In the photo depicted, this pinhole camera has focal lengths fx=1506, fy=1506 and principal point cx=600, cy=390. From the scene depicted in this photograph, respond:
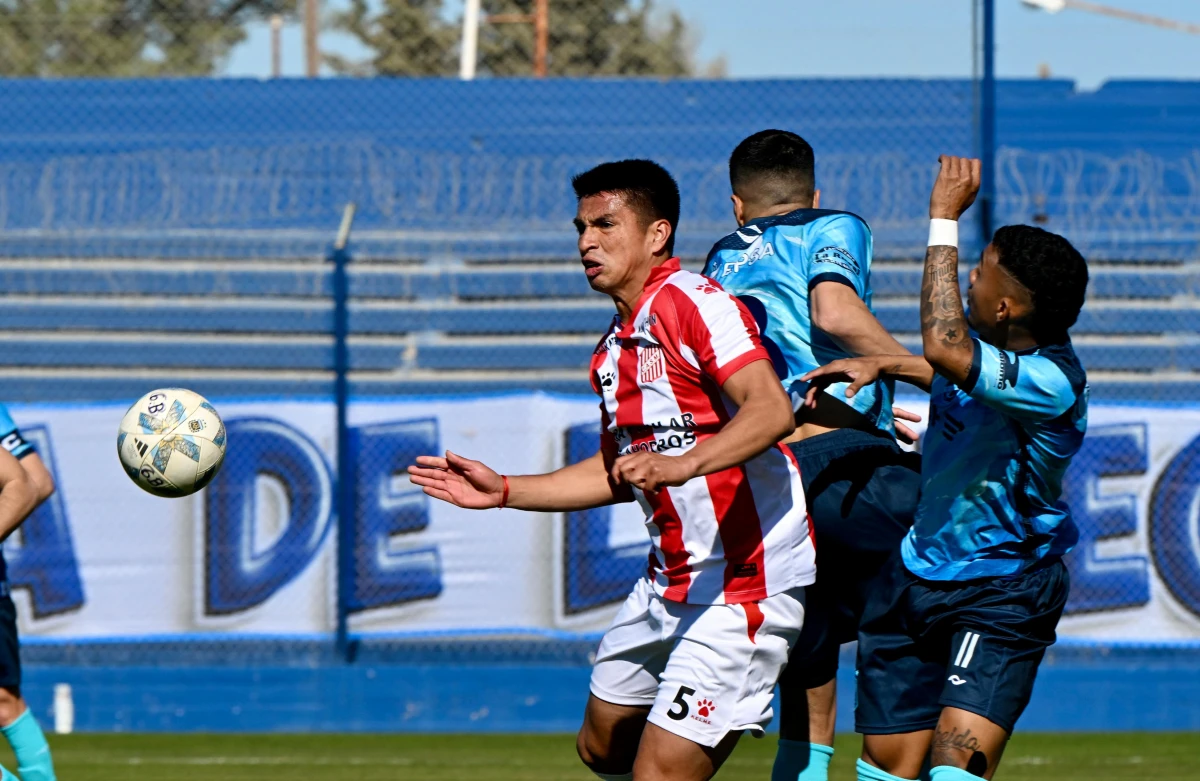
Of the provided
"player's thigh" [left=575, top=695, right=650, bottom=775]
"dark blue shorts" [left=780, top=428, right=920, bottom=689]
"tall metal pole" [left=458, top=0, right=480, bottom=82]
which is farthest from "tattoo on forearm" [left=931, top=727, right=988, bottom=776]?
"tall metal pole" [left=458, top=0, right=480, bottom=82]

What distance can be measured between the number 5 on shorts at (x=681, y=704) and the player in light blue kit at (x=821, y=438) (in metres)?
0.83

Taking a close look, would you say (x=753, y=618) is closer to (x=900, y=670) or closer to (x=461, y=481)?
(x=900, y=670)

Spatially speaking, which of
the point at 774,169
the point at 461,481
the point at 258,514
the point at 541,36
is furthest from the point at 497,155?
the point at 461,481

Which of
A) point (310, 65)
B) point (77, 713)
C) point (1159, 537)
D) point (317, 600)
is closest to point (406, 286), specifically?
point (317, 600)

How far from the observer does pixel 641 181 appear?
434 cm

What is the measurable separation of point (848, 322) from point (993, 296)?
0.42 metres

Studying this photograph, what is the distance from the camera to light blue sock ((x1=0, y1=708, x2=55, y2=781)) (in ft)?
20.4

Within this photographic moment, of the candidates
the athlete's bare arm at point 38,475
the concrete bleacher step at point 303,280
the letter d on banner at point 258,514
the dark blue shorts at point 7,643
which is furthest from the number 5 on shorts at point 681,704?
the concrete bleacher step at point 303,280

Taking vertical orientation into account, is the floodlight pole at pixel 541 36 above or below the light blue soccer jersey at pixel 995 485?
above

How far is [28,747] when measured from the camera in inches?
245

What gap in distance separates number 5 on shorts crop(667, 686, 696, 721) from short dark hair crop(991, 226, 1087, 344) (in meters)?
1.42

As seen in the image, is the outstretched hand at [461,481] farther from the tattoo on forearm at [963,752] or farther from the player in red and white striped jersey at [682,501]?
the tattoo on forearm at [963,752]

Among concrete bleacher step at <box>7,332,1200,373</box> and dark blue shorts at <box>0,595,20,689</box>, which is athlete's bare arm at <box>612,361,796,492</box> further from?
concrete bleacher step at <box>7,332,1200,373</box>

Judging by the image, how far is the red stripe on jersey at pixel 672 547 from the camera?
4.21 metres
